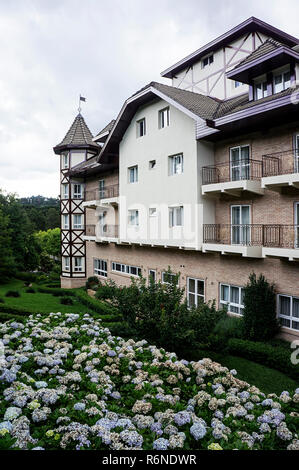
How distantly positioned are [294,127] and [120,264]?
Answer: 1567 cm

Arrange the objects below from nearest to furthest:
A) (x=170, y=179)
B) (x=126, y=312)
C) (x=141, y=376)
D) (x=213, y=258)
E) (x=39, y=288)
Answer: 1. (x=141, y=376)
2. (x=126, y=312)
3. (x=213, y=258)
4. (x=170, y=179)
5. (x=39, y=288)

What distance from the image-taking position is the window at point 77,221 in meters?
32.1

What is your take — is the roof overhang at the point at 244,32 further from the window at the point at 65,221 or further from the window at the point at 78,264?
the window at the point at 78,264

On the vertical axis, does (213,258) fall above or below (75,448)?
above

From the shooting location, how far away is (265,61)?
13.9m

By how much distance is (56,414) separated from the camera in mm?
5090

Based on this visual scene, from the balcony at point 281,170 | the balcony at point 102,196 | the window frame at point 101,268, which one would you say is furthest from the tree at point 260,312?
the window frame at point 101,268

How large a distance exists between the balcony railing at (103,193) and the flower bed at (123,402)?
1747cm

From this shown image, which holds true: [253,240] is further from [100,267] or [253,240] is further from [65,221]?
[65,221]

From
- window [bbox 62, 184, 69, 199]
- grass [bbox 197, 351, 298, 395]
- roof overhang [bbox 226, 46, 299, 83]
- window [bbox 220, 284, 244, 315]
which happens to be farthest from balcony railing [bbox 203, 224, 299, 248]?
window [bbox 62, 184, 69, 199]
